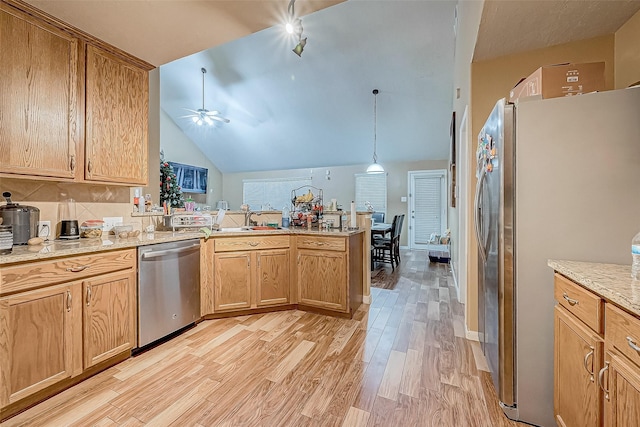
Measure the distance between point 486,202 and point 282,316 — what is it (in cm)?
212

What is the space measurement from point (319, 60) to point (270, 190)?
4.92m

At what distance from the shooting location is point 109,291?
1.84m

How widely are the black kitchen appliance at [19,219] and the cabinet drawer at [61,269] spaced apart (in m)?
0.48

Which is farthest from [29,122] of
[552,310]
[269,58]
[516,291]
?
[269,58]

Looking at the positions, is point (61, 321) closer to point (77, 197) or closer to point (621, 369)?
point (77, 197)

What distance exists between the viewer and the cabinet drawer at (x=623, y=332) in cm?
82

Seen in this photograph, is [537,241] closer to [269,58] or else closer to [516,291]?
[516,291]

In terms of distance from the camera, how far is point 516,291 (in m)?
1.42

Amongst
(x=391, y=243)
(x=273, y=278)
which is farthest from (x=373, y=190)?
(x=273, y=278)

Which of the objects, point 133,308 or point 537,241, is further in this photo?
point 133,308

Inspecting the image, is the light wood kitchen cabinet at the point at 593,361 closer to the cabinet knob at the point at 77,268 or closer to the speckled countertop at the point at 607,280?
the speckled countertop at the point at 607,280

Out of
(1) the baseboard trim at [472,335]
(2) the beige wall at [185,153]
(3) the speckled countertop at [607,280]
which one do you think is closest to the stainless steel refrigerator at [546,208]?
(3) the speckled countertop at [607,280]

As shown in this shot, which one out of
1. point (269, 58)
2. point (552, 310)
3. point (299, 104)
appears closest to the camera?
point (552, 310)

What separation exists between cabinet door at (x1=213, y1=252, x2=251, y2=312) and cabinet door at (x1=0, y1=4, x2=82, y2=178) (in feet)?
4.40
